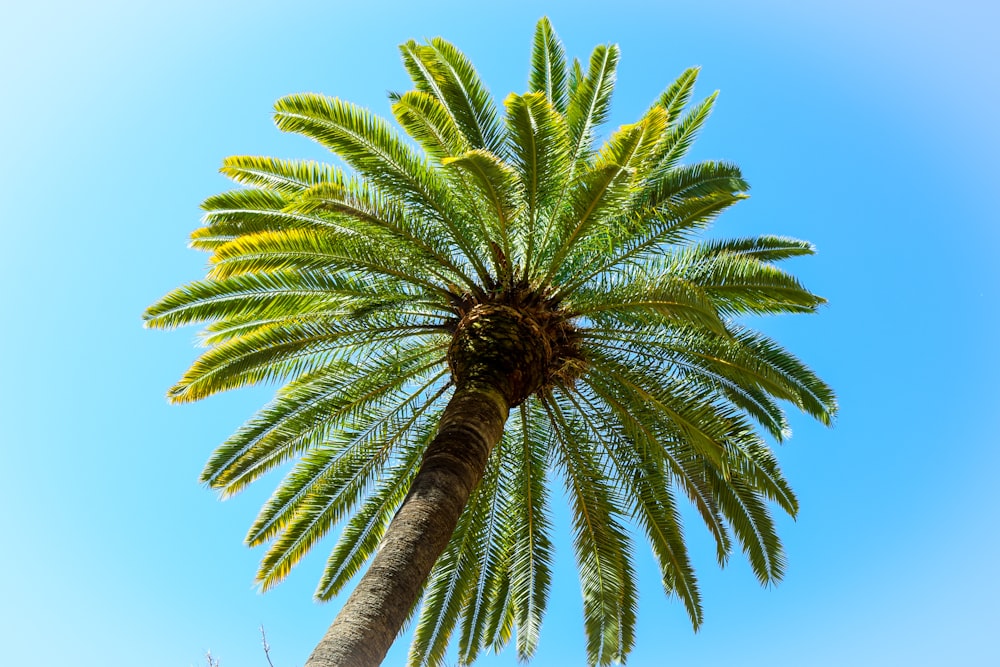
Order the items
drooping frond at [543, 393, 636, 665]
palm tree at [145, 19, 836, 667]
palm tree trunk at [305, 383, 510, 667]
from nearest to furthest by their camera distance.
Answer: palm tree trunk at [305, 383, 510, 667] < palm tree at [145, 19, 836, 667] < drooping frond at [543, 393, 636, 665]

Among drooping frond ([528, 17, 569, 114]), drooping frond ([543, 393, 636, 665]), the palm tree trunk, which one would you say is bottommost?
the palm tree trunk

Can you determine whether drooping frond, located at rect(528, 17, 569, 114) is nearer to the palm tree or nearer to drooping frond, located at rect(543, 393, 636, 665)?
the palm tree

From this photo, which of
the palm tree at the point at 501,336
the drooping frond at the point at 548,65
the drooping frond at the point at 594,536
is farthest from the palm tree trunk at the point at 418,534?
the drooping frond at the point at 548,65

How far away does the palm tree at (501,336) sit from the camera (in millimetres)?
8562

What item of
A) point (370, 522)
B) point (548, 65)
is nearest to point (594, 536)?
point (370, 522)

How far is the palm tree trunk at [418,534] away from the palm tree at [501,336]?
0.18ft

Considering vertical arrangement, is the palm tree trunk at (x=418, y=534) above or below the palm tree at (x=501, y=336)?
below

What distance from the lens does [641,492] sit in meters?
10.1

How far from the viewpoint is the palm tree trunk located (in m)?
5.77

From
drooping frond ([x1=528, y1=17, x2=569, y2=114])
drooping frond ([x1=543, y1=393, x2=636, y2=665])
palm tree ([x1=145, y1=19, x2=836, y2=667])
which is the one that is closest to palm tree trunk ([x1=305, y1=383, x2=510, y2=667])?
palm tree ([x1=145, y1=19, x2=836, y2=667])

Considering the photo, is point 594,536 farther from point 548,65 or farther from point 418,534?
point 548,65

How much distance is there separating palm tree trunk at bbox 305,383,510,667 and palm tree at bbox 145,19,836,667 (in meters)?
0.05

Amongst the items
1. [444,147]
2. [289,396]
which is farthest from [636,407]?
[289,396]

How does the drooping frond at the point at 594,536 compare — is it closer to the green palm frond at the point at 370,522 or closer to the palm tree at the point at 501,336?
the palm tree at the point at 501,336
